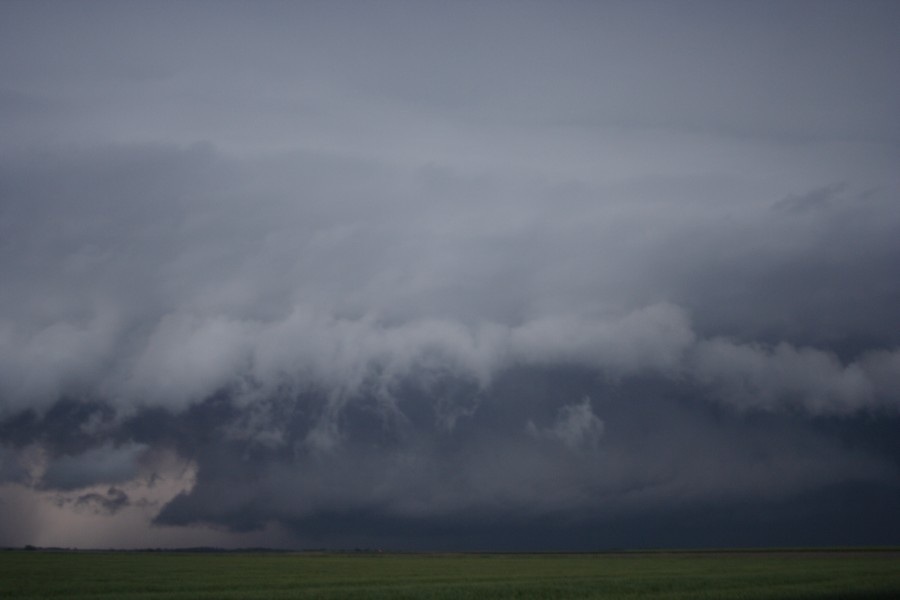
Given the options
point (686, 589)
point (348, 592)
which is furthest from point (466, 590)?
point (686, 589)

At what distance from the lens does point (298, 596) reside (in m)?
58.8

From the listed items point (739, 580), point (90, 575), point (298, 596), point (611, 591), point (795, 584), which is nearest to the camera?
point (298, 596)

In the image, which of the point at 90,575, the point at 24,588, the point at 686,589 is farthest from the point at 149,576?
the point at 686,589

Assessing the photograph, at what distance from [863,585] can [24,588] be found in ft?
229

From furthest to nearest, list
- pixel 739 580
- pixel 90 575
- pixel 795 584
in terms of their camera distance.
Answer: pixel 90 575
pixel 739 580
pixel 795 584

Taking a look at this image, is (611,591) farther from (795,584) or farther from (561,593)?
(795,584)

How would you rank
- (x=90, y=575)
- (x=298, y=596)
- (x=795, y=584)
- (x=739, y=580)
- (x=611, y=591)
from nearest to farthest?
(x=298, y=596), (x=611, y=591), (x=795, y=584), (x=739, y=580), (x=90, y=575)

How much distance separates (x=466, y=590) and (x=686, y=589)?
19.0 metres

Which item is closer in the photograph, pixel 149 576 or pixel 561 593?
pixel 561 593

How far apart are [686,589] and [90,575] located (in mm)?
64086

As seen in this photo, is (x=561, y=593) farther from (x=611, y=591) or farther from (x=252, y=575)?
(x=252, y=575)

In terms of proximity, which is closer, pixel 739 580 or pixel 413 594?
pixel 413 594

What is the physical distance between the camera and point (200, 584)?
241 feet

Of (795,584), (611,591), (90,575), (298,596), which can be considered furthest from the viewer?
(90,575)
